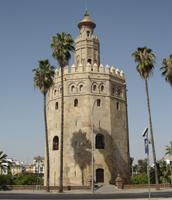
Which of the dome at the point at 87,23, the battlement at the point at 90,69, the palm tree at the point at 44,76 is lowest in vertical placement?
the palm tree at the point at 44,76

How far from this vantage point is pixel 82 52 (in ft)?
141

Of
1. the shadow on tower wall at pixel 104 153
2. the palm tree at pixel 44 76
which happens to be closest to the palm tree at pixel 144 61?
the shadow on tower wall at pixel 104 153

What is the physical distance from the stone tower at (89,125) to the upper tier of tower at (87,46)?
2.53 feet

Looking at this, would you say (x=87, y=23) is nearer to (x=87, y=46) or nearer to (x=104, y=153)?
(x=87, y=46)

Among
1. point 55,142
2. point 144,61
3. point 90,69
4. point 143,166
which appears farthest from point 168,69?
point 143,166

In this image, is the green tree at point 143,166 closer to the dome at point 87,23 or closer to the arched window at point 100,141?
the arched window at point 100,141

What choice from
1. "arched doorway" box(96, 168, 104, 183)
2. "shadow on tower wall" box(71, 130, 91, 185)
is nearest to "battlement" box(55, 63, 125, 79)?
"shadow on tower wall" box(71, 130, 91, 185)

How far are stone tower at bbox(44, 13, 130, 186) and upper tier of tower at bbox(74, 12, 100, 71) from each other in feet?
2.53

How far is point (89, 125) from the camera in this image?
36750 mm

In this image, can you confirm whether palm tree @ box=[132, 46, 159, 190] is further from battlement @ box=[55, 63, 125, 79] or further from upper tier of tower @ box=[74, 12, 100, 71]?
upper tier of tower @ box=[74, 12, 100, 71]

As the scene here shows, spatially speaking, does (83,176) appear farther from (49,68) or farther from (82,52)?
(82,52)

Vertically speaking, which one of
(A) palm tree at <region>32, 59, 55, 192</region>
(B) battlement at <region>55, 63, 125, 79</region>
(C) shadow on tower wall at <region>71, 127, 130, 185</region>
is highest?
(B) battlement at <region>55, 63, 125, 79</region>

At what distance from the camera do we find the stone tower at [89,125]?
3577cm

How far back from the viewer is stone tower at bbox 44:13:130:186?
35.8 meters
